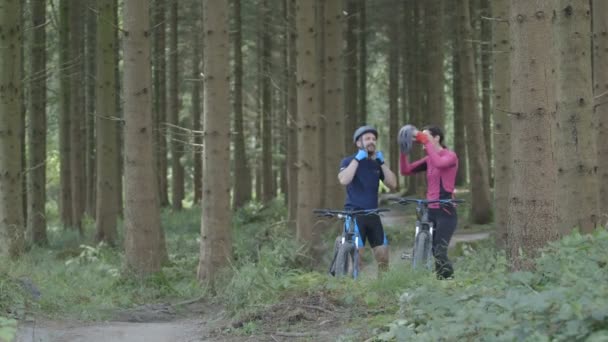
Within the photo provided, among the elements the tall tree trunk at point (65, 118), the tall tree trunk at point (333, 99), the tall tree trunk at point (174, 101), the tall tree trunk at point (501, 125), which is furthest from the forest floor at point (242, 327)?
the tall tree trunk at point (174, 101)

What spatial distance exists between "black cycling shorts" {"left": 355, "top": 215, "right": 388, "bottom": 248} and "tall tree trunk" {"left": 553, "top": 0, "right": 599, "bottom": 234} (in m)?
2.02

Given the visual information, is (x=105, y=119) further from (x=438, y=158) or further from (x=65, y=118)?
(x=438, y=158)

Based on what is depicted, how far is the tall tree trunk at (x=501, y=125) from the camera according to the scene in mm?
12750

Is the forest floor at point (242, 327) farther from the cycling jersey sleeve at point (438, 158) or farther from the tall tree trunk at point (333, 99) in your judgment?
the tall tree trunk at point (333, 99)

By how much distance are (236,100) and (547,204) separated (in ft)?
62.0

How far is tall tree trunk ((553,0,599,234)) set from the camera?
880cm

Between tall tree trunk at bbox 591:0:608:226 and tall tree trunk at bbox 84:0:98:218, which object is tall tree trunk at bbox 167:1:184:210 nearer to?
tall tree trunk at bbox 84:0:98:218

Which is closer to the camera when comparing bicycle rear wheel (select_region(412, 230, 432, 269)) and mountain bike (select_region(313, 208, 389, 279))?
mountain bike (select_region(313, 208, 389, 279))

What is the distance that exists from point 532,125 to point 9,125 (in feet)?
29.6

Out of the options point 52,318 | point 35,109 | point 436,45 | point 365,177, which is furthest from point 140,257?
point 436,45

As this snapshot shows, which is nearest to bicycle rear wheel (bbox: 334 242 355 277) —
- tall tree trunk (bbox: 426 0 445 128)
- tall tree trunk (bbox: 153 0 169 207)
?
tall tree trunk (bbox: 426 0 445 128)

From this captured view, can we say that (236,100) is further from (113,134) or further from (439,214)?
(439,214)

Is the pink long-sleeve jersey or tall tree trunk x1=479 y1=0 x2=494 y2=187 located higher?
tall tree trunk x1=479 y1=0 x2=494 y2=187

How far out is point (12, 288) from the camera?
29.6 feet
